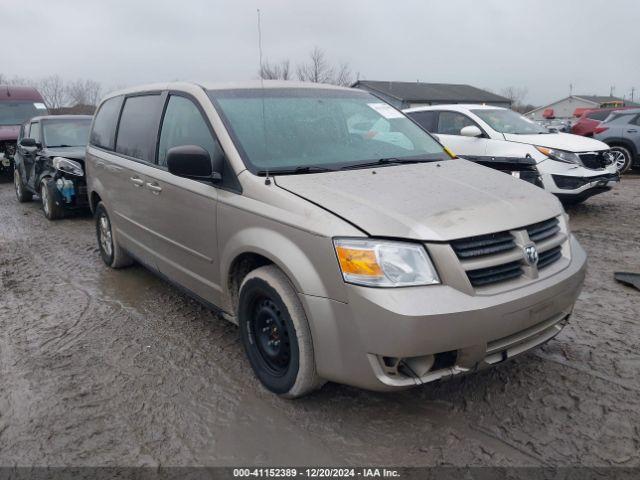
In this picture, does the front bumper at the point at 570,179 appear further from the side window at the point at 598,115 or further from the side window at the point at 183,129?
the side window at the point at 598,115

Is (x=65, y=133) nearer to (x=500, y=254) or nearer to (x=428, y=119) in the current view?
(x=428, y=119)

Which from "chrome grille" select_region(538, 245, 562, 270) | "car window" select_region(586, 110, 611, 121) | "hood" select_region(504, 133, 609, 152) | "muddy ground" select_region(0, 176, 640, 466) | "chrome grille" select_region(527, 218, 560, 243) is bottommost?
"muddy ground" select_region(0, 176, 640, 466)

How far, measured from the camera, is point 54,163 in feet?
26.1

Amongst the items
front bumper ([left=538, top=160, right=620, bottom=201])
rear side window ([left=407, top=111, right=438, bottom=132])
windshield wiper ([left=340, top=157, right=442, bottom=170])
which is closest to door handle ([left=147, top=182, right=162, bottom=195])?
windshield wiper ([left=340, top=157, right=442, bottom=170])

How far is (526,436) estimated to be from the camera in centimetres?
256

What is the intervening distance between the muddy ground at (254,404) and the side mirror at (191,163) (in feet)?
4.10

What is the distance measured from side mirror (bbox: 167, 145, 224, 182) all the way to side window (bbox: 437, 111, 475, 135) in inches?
246

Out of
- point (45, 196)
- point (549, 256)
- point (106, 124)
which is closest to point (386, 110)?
point (549, 256)

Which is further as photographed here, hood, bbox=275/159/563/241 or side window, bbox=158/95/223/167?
side window, bbox=158/95/223/167

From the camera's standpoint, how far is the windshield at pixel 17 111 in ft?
43.3

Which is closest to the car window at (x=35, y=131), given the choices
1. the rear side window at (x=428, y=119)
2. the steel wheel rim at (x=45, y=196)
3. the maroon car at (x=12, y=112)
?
the steel wheel rim at (x=45, y=196)

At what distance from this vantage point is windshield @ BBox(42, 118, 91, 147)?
8.95 m

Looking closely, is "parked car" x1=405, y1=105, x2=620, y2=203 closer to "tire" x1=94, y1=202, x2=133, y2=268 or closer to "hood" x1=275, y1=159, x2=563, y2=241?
"hood" x1=275, y1=159, x2=563, y2=241

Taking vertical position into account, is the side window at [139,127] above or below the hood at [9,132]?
above
